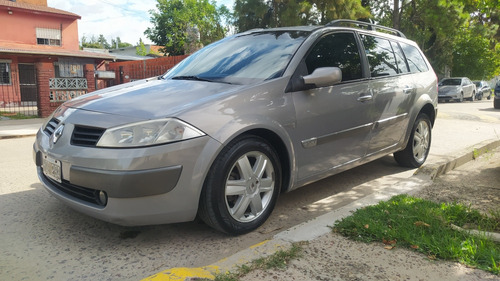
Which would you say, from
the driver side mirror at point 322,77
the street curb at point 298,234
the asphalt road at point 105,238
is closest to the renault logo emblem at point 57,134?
the asphalt road at point 105,238

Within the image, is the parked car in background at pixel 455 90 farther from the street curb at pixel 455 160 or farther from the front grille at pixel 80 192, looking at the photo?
the front grille at pixel 80 192

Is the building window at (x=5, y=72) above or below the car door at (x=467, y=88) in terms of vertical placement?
above

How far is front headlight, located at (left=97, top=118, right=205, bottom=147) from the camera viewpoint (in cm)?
256

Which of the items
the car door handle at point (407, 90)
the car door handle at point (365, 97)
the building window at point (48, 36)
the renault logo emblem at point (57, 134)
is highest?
the building window at point (48, 36)

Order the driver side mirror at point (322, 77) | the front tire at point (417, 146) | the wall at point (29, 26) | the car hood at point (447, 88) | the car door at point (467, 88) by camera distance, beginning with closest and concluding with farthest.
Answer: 1. the driver side mirror at point (322, 77)
2. the front tire at point (417, 146)
3. the wall at point (29, 26)
4. the car hood at point (447, 88)
5. the car door at point (467, 88)

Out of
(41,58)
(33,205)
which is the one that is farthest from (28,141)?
(41,58)

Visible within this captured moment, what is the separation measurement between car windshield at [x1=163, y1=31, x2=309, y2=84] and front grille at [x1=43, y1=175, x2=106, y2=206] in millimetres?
1355

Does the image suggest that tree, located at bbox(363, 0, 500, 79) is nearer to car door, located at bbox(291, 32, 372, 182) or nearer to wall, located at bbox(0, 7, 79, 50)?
car door, located at bbox(291, 32, 372, 182)

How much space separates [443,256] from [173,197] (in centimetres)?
177

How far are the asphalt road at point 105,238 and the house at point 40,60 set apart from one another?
10335 millimetres

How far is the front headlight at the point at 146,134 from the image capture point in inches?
101

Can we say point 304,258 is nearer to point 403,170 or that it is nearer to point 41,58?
point 403,170

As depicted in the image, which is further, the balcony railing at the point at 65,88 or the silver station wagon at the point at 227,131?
the balcony railing at the point at 65,88

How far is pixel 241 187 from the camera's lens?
115 inches
